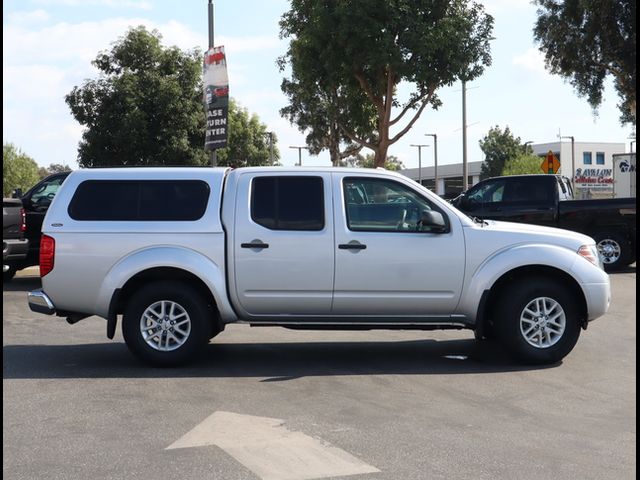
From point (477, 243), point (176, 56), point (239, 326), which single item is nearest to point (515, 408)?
point (477, 243)

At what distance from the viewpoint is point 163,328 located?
27.8ft

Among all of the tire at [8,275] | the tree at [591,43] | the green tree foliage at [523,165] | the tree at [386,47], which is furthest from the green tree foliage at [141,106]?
the green tree foliage at [523,165]

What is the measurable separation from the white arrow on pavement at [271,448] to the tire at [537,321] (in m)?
3.01

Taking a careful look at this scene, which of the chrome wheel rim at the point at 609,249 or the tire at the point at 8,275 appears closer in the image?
the tire at the point at 8,275

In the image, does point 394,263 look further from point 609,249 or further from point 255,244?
point 609,249

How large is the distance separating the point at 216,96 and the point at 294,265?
1171 centimetres

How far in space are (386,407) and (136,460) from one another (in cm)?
219

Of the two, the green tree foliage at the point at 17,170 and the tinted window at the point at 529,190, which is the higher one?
the green tree foliage at the point at 17,170

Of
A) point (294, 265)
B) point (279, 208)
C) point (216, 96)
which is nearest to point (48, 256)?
point (279, 208)

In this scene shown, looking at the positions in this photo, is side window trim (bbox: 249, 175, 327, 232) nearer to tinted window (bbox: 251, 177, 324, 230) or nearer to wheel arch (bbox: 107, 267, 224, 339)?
tinted window (bbox: 251, 177, 324, 230)

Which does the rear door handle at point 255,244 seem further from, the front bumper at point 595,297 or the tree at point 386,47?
the tree at point 386,47

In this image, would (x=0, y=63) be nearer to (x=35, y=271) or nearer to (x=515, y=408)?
(x=515, y=408)

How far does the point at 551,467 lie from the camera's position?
5.30 metres

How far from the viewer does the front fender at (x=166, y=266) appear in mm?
8375
